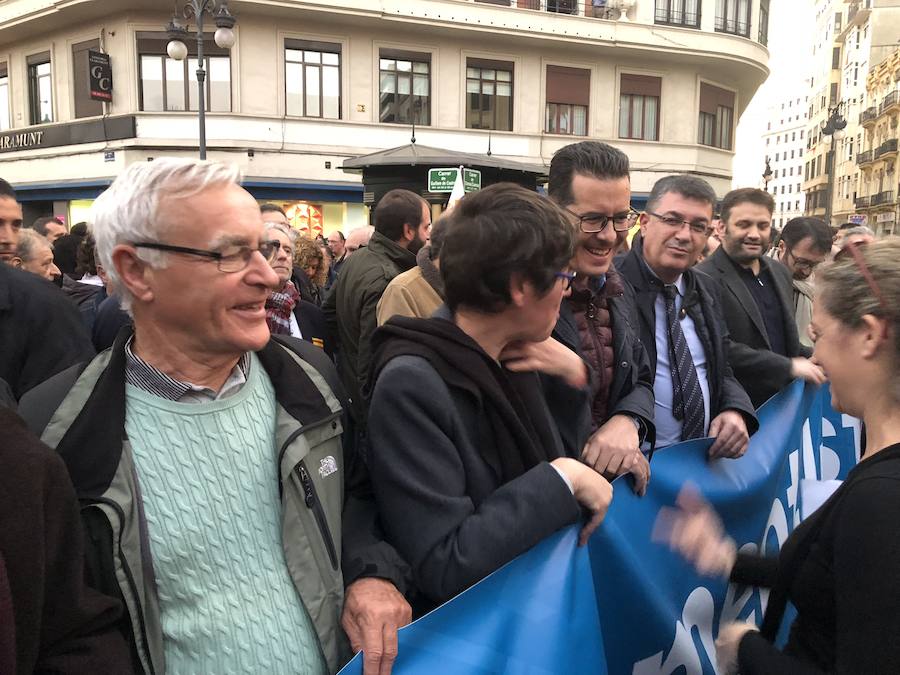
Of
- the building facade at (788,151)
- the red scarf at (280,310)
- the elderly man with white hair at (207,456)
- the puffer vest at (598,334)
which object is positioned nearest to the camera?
the elderly man with white hair at (207,456)

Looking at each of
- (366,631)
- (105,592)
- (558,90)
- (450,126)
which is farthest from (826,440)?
(558,90)

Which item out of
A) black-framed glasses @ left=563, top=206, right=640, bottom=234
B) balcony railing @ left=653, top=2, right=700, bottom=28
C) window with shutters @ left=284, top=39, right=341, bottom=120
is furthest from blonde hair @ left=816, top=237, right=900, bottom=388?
balcony railing @ left=653, top=2, right=700, bottom=28

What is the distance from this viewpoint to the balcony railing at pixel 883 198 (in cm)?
6066

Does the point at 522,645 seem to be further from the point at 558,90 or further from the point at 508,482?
the point at 558,90

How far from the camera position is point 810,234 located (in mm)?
5746

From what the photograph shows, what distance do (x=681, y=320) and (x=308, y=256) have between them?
396cm

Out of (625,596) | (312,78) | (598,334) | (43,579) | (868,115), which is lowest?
(625,596)

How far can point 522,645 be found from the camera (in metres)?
1.69

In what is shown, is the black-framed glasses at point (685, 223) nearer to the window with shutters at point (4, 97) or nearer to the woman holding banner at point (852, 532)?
the woman holding banner at point (852, 532)

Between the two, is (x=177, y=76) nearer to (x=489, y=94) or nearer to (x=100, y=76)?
(x=100, y=76)

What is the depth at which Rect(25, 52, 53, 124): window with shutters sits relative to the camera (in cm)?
2159

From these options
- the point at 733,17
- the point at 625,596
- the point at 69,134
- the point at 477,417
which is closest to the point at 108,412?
the point at 477,417

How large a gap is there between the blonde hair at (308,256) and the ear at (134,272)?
4.71 meters

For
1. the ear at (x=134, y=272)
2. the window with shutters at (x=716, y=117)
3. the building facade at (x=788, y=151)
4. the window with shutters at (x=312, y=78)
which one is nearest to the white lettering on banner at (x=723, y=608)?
the ear at (x=134, y=272)
